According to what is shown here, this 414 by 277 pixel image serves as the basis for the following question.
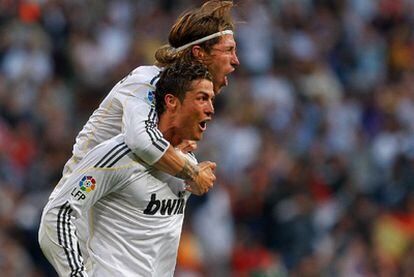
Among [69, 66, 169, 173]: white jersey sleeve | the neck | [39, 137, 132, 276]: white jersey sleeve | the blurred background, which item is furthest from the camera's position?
the blurred background

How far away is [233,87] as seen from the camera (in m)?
15.7

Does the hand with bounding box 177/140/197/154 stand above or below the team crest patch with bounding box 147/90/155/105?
below

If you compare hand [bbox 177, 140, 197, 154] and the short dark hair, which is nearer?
the short dark hair

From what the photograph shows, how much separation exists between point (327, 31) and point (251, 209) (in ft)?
16.0

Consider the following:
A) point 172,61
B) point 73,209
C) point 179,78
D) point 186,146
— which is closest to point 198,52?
point 172,61

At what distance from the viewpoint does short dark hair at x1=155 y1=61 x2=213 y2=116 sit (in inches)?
234

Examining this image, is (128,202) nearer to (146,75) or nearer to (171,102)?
(171,102)

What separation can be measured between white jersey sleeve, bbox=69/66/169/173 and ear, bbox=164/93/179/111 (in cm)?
14

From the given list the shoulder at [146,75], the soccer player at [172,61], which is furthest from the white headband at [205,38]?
the shoulder at [146,75]

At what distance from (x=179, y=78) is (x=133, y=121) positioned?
32cm

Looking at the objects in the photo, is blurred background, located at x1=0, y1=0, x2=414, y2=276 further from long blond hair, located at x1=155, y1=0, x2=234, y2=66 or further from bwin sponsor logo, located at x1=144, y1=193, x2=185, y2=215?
bwin sponsor logo, located at x1=144, y1=193, x2=185, y2=215

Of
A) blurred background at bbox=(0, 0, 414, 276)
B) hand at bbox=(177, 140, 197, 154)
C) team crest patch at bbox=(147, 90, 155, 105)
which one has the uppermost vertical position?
team crest patch at bbox=(147, 90, 155, 105)

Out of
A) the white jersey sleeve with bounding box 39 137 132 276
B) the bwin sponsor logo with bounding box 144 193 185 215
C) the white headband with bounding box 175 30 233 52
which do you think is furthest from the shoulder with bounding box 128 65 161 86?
the white jersey sleeve with bounding box 39 137 132 276

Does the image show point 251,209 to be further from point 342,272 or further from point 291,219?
point 342,272
